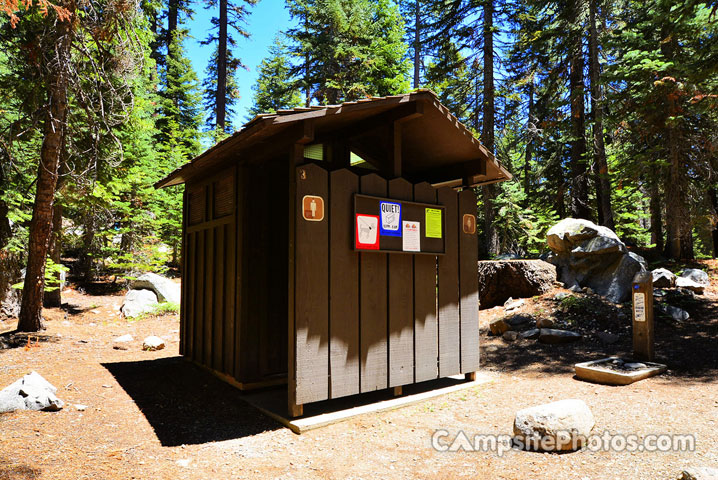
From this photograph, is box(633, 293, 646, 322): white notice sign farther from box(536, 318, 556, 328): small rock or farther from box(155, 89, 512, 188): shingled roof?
box(155, 89, 512, 188): shingled roof

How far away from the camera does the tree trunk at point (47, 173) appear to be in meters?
7.88

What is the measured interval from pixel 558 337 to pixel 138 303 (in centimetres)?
1040

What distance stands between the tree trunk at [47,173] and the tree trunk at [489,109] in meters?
11.1

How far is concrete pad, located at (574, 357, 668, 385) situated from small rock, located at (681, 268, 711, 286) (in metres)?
5.44

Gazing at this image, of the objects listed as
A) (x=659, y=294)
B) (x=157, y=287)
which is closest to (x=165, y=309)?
(x=157, y=287)

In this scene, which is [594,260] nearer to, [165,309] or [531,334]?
[531,334]

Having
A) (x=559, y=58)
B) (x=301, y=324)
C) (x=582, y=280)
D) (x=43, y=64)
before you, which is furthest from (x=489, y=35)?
(x=301, y=324)

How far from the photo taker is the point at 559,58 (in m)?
15.5

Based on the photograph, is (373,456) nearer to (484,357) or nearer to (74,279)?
(484,357)

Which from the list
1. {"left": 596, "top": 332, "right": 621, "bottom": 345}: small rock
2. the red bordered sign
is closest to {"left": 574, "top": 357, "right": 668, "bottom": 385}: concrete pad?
{"left": 596, "top": 332, "right": 621, "bottom": 345}: small rock

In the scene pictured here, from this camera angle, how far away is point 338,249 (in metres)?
4.65

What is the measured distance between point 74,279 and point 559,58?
18.5m

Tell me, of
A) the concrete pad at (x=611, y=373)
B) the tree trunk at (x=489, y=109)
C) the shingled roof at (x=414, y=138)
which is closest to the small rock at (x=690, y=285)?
the concrete pad at (x=611, y=373)

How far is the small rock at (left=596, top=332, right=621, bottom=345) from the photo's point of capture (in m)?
7.57
